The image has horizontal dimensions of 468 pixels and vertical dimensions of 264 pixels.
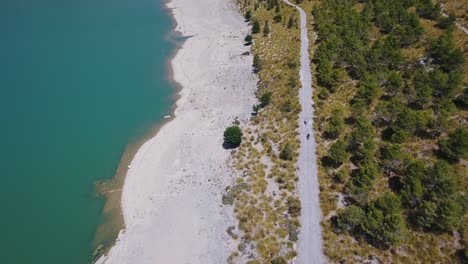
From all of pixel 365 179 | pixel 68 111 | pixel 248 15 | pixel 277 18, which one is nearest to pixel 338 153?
pixel 365 179

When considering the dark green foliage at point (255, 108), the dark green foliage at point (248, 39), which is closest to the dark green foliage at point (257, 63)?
the dark green foliage at point (248, 39)

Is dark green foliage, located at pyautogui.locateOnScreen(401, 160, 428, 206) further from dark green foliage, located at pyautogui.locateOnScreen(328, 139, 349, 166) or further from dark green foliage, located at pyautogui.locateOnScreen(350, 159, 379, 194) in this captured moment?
dark green foliage, located at pyautogui.locateOnScreen(328, 139, 349, 166)

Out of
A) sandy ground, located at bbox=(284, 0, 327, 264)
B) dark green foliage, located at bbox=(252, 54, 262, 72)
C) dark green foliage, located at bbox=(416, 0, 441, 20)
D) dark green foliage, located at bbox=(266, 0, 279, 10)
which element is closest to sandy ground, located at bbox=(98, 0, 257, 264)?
dark green foliage, located at bbox=(252, 54, 262, 72)

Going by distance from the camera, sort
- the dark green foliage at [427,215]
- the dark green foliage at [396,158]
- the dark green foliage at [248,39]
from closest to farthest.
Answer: the dark green foliage at [427,215] → the dark green foliage at [396,158] → the dark green foliage at [248,39]

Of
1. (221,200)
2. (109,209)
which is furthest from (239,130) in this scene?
(109,209)

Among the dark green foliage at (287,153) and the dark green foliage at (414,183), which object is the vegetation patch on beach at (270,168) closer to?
the dark green foliage at (287,153)

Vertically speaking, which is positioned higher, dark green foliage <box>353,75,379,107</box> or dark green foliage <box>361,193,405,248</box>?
dark green foliage <box>353,75,379,107</box>

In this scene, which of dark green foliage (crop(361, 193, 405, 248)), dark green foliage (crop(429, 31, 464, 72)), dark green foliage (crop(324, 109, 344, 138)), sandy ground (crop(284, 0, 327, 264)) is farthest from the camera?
dark green foliage (crop(429, 31, 464, 72))
